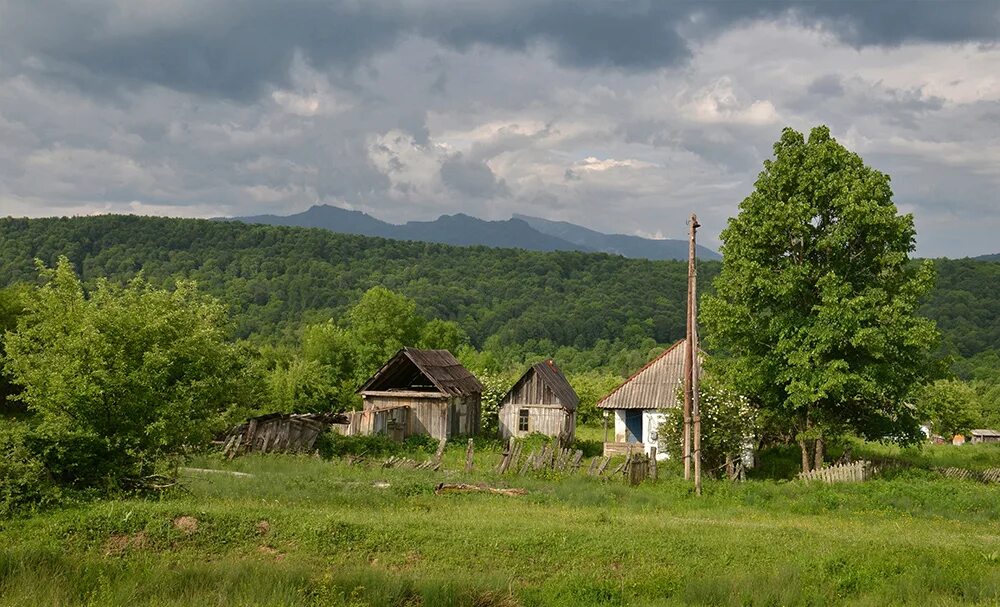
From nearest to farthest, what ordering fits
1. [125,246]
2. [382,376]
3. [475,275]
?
[382,376], [125,246], [475,275]

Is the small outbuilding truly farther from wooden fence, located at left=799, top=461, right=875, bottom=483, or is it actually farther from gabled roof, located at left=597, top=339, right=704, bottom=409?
wooden fence, located at left=799, top=461, right=875, bottom=483

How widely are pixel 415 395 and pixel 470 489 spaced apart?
19.1 m

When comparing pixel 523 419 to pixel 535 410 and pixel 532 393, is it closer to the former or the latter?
pixel 535 410

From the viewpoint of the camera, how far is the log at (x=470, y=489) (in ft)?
78.3

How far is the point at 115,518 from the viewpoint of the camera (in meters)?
14.7

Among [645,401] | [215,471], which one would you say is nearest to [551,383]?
[645,401]

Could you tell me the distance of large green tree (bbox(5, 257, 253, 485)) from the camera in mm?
17906

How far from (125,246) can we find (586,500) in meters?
149

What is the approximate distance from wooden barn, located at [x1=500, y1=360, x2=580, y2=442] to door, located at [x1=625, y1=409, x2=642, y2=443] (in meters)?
6.05

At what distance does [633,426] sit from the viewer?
40.4m

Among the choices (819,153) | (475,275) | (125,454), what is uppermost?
(475,275)

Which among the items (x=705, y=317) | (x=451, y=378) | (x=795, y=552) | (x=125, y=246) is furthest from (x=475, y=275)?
(x=795, y=552)

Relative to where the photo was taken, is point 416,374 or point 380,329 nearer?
point 416,374

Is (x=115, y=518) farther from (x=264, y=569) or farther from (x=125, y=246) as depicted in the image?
(x=125, y=246)
